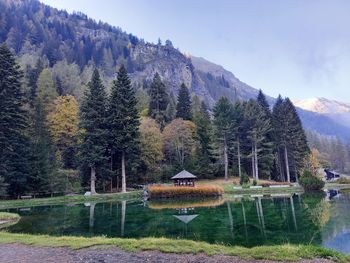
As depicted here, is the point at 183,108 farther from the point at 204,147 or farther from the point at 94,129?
the point at 94,129

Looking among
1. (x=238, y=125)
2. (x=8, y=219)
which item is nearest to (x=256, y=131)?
(x=238, y=125)

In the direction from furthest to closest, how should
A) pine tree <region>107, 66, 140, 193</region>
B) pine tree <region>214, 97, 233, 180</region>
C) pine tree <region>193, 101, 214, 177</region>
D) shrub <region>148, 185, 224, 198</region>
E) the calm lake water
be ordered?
pine tree <region>214, 97, 233, 180</region>, pine tree <region>193, 101, 214, 177</region>, pine tree <region>107, 66, 140, 193</region>, shrub <region>148, 185, 224, 198</region>, the calm lake water

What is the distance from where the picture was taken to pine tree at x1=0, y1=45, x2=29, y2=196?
3800 centimetres

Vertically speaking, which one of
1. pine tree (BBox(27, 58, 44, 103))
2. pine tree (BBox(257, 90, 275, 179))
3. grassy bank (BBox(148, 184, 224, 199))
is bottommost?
grassy bank (BBox(148, 184, 224, 199))

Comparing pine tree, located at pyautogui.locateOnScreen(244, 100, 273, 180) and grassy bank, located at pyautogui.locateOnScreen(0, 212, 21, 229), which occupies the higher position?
pine tree, located at pyautogui.locateOnScreen(244, 100, 273, 180)

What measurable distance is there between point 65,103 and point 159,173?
821 inches

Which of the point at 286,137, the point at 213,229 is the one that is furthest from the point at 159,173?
the point at 213,229

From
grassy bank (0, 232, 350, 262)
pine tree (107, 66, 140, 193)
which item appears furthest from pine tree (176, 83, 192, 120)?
grassy bank (0, 232, 350, 262)

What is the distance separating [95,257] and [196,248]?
3.32 metres

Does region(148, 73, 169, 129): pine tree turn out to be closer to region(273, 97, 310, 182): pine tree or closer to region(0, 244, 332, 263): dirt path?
region(273, 97, 310, 182): pine tree

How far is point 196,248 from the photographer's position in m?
11.2

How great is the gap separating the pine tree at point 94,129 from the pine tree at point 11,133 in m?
7.91

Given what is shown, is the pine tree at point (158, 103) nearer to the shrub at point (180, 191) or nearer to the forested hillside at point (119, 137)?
the forested hillside at point (119, 137)

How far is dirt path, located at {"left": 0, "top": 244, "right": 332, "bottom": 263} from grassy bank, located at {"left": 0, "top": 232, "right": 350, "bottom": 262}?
402 mm
